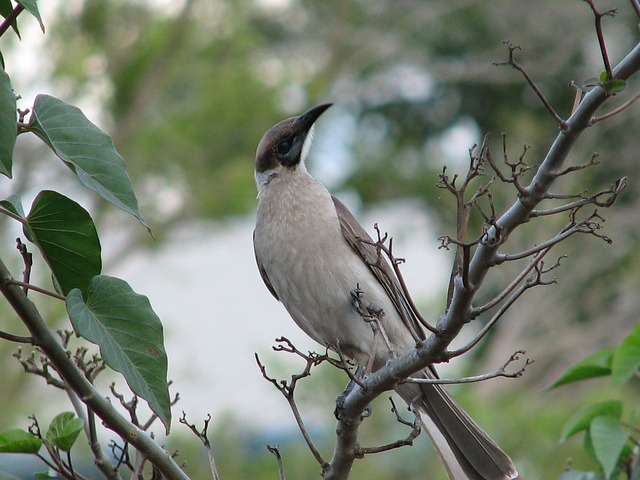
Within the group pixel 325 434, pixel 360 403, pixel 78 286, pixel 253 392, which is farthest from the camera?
pixel 253 392

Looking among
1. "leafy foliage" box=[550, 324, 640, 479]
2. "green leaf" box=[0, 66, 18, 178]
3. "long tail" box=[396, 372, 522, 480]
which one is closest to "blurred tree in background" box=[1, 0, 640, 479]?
"long tail" box=[396, 372, 522, 480]

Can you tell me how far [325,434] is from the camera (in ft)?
27.3

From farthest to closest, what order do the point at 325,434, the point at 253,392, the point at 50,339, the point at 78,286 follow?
the point at 253,392 < the point at 325,434 < the point at 78,286 < the point at 50,339

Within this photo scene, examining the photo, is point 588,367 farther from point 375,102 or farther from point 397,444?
point 375,102

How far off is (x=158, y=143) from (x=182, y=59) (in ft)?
2.96

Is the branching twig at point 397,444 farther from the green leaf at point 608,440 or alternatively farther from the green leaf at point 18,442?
the green leaf at point 18,442

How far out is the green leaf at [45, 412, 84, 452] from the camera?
1.65 metres

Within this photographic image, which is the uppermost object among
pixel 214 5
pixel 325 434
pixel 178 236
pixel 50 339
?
pixel 214 5

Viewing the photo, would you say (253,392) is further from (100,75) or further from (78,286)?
(78,286)

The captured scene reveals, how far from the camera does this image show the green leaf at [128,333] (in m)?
1.51

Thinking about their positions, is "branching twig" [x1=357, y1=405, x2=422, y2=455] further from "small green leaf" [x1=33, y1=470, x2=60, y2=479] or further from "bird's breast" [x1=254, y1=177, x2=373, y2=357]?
"bird's breast" [x1=254, y1=177, x2=373, y2=357]

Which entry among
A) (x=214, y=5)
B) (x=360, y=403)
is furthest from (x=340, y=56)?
(x=360, y=403)

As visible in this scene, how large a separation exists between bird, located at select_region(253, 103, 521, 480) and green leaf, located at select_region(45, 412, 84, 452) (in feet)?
4.13

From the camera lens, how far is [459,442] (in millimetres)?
2744
